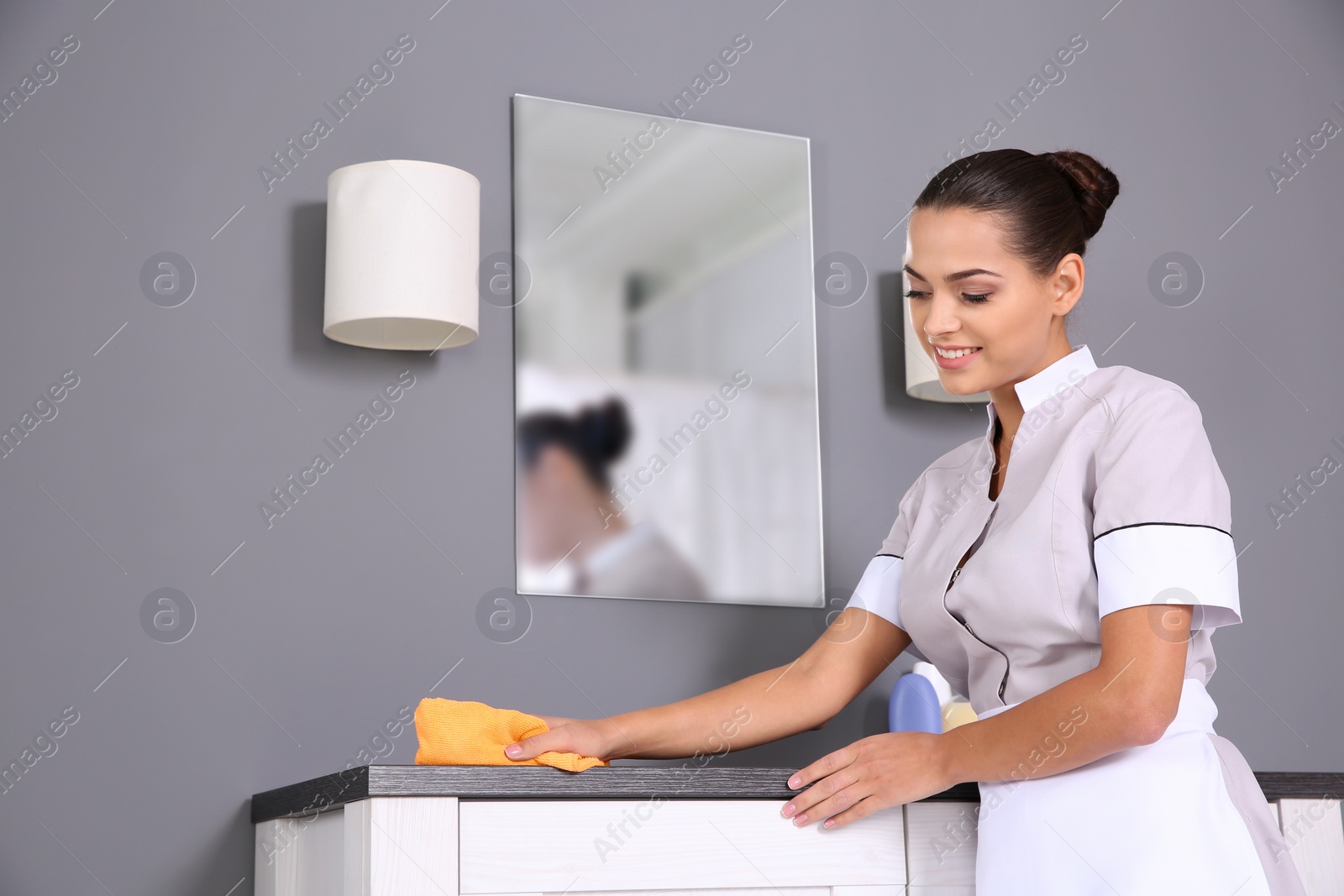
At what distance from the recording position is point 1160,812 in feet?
3.48

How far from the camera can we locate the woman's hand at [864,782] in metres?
1.13

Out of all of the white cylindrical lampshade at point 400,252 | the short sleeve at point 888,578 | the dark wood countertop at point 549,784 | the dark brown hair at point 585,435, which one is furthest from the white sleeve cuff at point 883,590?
the white cylindrical lampshade at point 400,252

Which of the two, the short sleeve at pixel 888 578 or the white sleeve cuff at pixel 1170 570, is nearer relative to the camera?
the white sleeve cuff at pixel 1170 570

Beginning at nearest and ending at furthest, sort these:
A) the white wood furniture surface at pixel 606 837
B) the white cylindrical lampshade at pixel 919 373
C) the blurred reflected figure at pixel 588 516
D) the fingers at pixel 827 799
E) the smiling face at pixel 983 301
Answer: the white wood furniture surface at pixel 606 837 < the fingers at pixel 827 799 < the smiling face at pixel 983 301 < the blurred reflected figure at pixel 588 516 < the white cylindrical lampshade at pixel 919 373

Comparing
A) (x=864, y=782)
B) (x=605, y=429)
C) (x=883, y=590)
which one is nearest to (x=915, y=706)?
(x=883, y=590)

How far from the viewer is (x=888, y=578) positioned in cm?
144

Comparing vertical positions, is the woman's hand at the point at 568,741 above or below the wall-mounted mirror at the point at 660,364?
below

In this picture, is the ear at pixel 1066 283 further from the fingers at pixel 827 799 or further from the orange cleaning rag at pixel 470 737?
the orange cleaning rag at pixel 470 737

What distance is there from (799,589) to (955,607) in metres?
0.65

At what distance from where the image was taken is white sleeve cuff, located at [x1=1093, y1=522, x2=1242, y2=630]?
1053 mm

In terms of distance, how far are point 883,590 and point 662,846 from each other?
461 millimetres

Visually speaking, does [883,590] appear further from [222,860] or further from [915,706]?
[222,860]

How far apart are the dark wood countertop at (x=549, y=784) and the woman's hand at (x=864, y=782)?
0.02m

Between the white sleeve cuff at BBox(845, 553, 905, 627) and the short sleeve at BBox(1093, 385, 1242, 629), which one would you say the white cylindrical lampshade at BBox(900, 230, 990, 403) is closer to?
the white sleeve cuff at BBox(845, 553, 905, 627)
